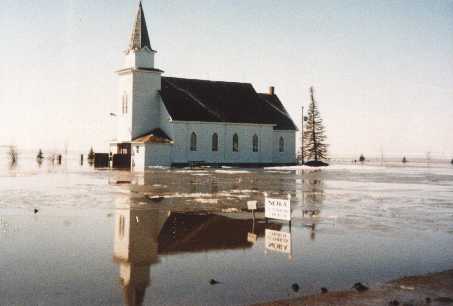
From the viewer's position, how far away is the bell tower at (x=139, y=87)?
55594 mm

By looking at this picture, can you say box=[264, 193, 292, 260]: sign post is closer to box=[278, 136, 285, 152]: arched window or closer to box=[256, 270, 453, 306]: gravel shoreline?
box=[256, 270, 453, 306]: gravel shoreline

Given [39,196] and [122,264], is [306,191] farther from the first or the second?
[122,264]

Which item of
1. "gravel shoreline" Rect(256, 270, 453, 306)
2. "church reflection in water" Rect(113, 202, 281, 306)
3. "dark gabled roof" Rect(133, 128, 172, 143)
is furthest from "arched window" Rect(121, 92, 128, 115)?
"gravel shoreline" Rect(256, 270, 453, 306)

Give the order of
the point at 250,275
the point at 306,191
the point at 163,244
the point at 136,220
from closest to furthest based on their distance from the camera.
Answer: the point at 250,275, the point at 163,244, the point at 136,220, the point at 306,191

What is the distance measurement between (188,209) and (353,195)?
415 inches

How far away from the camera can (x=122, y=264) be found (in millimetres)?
9742

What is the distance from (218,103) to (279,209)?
157 feet

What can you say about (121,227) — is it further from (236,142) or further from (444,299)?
(236,142)

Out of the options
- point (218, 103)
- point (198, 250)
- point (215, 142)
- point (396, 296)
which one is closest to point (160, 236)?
point (198, 250)

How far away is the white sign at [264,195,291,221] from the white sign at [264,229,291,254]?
2.16ft

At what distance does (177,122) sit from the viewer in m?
55.0

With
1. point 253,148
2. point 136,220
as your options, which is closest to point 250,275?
point 136,220

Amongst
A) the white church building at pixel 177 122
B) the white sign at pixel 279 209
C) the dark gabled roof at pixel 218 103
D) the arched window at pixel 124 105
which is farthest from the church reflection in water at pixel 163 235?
the arched window at pixel 124 105

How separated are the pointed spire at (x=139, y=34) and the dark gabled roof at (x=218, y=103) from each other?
5.56 meters
